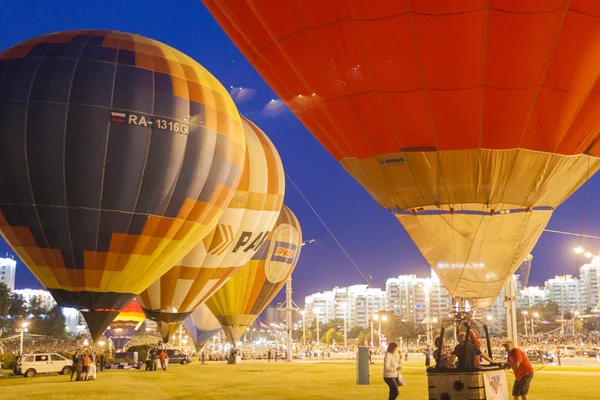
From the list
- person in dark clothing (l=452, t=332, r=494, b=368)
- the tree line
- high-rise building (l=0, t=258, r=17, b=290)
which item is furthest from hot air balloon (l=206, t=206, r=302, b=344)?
high-rise building (l=0, t=258, r=17, b=290)

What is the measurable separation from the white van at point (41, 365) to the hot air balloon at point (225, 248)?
15.9 feet

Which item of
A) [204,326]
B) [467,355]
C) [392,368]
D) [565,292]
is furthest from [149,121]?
[565,292]

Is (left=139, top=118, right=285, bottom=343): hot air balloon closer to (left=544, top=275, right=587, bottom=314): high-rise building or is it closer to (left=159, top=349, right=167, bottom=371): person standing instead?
(left=159, top=349, right=167, bottom=371): person standing

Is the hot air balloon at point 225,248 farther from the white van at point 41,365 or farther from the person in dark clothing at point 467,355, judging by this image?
the person in dark clothing at point 467,355

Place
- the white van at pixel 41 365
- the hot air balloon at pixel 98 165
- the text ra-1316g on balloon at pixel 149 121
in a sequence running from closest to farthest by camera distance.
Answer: the hot air balloon at pixel 98 165 < the text ra-1316g on balloon at pixel 149 121 < the white van at pixel 41 365

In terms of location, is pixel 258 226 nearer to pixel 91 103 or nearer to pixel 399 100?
pixel 91 103

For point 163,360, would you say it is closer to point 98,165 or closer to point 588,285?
point 98,165

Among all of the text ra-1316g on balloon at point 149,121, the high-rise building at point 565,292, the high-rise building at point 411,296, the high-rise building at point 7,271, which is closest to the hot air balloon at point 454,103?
the text ra-1316g on balloon at point 149,121

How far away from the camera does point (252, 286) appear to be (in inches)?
1201

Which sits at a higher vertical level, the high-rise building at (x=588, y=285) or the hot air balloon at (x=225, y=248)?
the high-rise building at (x=588, y=285)

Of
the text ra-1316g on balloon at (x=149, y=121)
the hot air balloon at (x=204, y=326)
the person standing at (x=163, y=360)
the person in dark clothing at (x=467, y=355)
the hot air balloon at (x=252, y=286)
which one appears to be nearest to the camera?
the person in dark clothing at (x=467, y=355)

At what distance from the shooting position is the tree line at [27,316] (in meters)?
72.6

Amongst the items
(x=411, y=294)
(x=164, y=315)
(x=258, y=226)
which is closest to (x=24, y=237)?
(x=164, y=315)

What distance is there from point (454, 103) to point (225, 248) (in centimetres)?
1534
